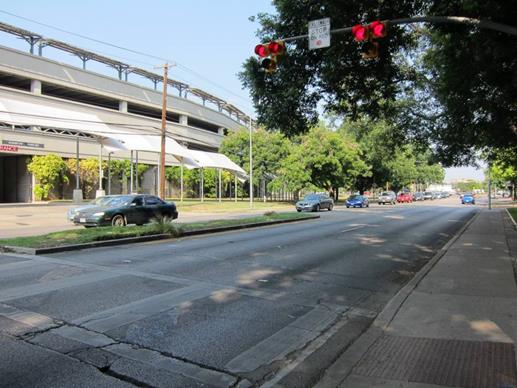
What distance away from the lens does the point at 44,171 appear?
148ft

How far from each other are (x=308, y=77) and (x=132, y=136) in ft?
A: 112

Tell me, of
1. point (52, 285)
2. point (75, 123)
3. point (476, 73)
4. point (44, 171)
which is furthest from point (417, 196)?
point (52, 285)

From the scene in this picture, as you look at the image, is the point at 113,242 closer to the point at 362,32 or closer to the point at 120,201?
the point at 120,201

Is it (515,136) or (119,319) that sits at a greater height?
(515,136)

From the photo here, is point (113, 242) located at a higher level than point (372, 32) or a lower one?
lower

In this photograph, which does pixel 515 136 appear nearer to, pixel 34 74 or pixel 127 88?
pixel 34 74

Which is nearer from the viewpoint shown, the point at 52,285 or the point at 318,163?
the point at 52,285

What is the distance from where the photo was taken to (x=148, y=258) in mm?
11281

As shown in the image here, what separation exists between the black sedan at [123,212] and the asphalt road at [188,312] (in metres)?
7.05

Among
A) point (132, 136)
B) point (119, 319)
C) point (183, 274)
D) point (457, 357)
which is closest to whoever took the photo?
point (457, 357)

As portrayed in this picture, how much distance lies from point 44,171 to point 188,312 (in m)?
43.0

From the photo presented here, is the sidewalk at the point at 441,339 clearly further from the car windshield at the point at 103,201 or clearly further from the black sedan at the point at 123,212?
the car windshield at the point at 103,201

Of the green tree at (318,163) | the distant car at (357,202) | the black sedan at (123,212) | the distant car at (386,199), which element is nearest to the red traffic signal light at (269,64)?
the black sedan at (123,212)

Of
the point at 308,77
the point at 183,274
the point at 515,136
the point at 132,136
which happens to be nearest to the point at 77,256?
the point at 183,274
